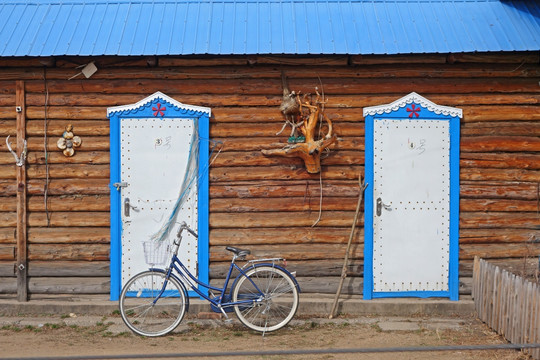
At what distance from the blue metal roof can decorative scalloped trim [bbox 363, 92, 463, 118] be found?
2.00 ft

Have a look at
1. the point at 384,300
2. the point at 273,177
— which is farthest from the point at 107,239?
the point at 384,300

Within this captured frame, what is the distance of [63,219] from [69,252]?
417 millimetres

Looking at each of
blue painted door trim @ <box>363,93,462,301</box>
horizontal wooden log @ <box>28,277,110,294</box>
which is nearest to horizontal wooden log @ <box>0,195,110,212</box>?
horizontal wooden log @ <box>28,277,110,294</box>

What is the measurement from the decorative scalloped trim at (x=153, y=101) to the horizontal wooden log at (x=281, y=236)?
1506 millimetres

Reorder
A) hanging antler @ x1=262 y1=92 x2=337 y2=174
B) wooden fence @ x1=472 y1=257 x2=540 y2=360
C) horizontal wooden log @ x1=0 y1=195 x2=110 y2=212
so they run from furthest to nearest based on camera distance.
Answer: horizontal wooden log @ x1=0 y1=195 x2=110 y2=212 → hanging antler @ x1=262 y1=92 x2=337 y2=174 → wooden fence @ x1=472 y1=257 x2=540 y2=360

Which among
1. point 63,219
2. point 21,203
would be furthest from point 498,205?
point 21,203

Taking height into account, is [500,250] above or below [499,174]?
below

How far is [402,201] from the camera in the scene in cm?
798

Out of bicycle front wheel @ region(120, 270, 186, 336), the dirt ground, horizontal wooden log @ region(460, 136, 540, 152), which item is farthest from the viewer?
horizontal wooden log @ region(460, 136, 540, 152)

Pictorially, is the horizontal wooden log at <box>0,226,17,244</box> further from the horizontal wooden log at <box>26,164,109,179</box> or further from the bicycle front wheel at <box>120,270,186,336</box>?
the bicycle front wheel at <box>120,270,186,336</box>

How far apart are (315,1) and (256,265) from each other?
12.3 feet

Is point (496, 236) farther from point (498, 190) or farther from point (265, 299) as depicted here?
point (265, 299)

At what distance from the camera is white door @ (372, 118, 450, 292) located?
797cm

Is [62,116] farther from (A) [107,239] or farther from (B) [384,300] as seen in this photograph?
(B) [384,300]
